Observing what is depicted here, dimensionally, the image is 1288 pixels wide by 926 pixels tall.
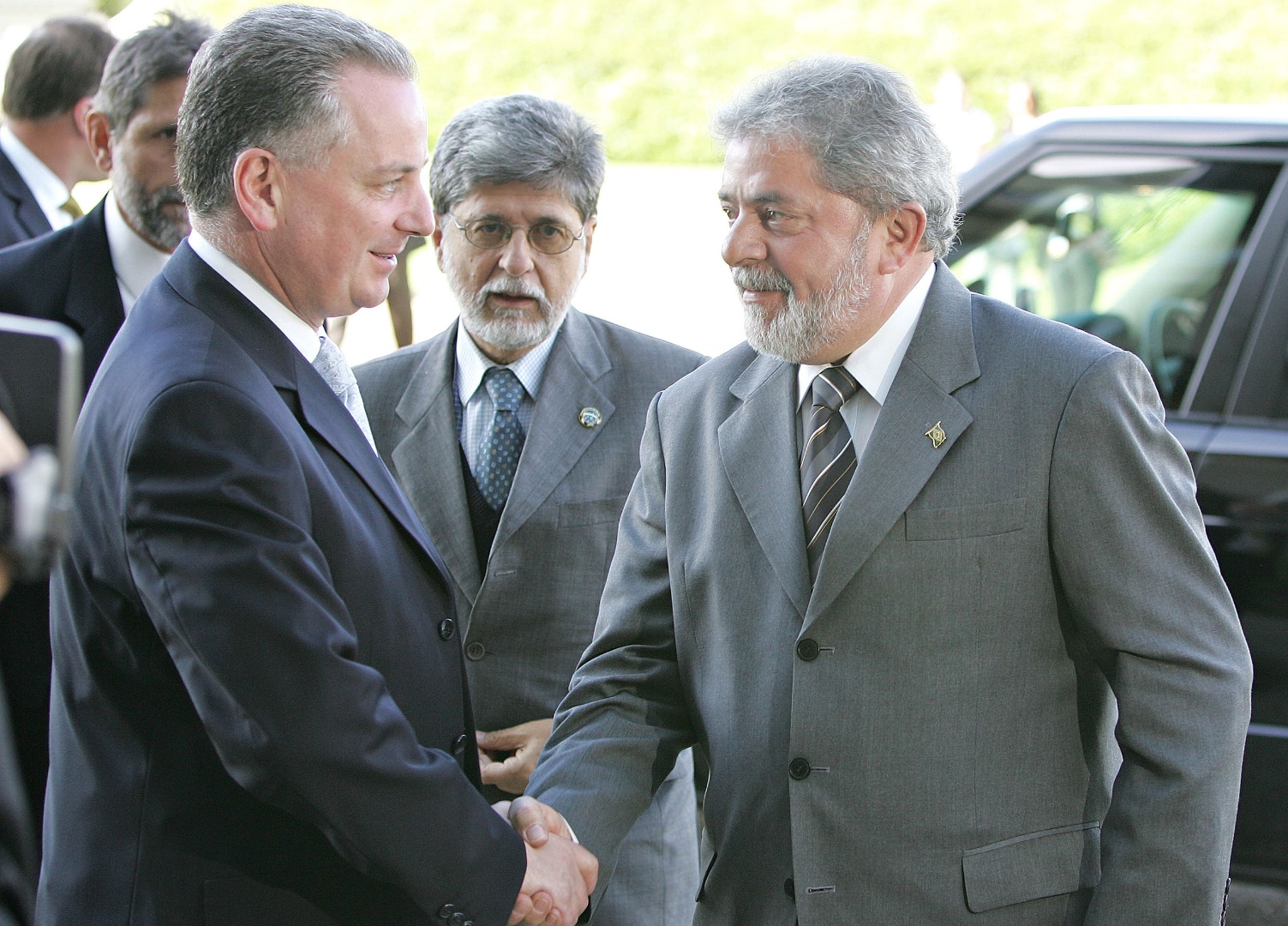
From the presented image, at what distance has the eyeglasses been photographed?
283cm

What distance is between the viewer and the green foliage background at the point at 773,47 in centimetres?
1695

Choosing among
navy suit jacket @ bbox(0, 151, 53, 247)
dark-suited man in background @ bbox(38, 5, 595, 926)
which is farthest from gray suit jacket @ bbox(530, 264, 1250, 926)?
navy suit jacket @ bbox(0, 151, 53, 247)

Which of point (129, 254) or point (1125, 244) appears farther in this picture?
point (1125, 244)

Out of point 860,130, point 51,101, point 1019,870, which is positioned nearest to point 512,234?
point 860,130

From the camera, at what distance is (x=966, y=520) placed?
199 centimetres

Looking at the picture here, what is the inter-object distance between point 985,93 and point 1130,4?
2179mm

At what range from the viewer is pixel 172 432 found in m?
1.70

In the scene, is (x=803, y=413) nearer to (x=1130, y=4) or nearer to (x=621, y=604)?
(x=621, y=604)

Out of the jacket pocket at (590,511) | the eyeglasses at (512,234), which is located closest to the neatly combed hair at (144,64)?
the eyeglasses at (512,234)

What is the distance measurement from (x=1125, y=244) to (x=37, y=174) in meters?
3.37

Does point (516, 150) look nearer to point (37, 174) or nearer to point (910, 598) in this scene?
point (910, 598)

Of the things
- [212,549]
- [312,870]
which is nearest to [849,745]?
[312,870]

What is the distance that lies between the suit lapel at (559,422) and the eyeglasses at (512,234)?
8.3 inches

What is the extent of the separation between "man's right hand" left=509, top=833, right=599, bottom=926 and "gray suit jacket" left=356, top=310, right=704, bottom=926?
0.52m
